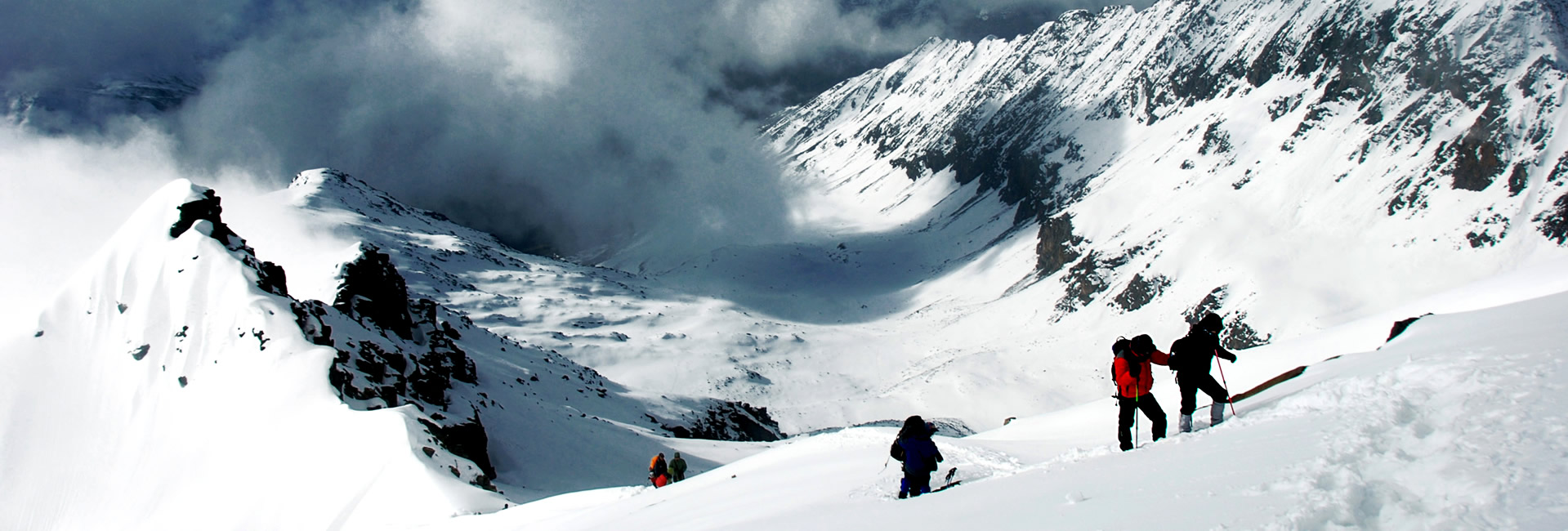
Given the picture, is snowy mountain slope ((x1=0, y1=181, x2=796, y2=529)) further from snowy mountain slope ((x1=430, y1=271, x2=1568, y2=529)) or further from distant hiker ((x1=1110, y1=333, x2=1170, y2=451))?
distant hiker ((x1=1110, y1=333, x2=1170, y2=451))

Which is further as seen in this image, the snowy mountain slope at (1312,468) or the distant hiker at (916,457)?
the distant hiker at (916,457)

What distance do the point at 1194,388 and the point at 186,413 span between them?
4334cm

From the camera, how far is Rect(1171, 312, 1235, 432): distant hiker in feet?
35.5

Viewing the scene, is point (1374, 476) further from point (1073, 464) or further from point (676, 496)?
point (676, 496)

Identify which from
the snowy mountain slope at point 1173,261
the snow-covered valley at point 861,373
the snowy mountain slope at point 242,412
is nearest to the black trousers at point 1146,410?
the snow-covered valley at point 861,373

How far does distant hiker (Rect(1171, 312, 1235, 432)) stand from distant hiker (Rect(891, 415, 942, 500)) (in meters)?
3.71

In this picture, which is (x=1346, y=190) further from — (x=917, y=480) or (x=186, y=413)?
(x=186, y=413)

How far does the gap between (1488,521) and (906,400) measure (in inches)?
4482

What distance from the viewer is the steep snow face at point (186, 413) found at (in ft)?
91.4

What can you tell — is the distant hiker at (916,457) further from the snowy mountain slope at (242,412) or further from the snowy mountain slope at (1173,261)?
the snowy mountain slope at (1173,261)

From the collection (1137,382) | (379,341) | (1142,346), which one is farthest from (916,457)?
(379,341)

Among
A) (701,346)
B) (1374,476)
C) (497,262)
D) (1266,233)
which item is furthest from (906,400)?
(1374,476)

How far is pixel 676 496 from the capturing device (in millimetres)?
15156

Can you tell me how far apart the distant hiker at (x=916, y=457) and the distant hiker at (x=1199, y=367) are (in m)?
3.71
